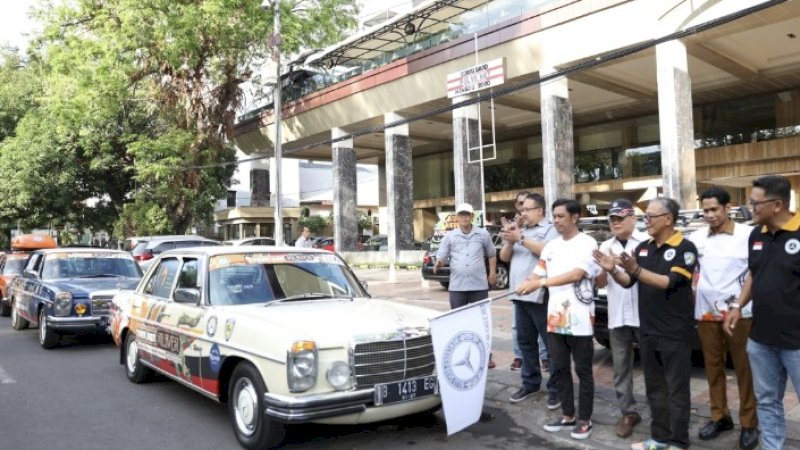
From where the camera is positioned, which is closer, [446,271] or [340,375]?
[340,375]

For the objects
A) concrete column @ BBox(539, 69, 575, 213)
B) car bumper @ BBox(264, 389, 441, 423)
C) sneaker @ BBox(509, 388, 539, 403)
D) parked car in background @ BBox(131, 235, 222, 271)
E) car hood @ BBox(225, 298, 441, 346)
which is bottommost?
sneaker @ BBox(509, 388, 539, 403)

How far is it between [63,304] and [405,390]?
6703 millimetres

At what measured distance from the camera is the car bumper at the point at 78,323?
29.2ft

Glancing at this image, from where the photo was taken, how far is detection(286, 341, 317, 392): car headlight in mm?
4246

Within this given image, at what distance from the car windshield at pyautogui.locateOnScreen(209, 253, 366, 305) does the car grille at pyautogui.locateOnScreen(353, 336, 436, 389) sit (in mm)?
1249

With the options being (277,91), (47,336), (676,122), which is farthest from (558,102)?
(47,336)

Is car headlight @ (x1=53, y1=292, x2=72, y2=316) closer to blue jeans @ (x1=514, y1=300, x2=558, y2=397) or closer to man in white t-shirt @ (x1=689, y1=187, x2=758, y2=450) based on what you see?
blue jeans @ (x1=514, y1=300, x2=558, y2=397)

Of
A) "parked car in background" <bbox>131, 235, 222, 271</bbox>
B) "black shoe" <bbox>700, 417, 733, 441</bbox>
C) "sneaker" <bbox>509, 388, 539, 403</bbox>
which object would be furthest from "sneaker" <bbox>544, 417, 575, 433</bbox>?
"parked car in background" <bbox>131, 235, 222, 271</bbox>

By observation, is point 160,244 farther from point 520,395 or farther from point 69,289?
point 520,395

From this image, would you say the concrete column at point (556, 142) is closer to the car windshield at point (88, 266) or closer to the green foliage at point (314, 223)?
the car windshield at point (88, 266)

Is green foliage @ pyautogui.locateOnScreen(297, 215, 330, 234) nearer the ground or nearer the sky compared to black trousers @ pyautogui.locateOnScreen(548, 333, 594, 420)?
nearer the sky

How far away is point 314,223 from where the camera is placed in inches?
1722

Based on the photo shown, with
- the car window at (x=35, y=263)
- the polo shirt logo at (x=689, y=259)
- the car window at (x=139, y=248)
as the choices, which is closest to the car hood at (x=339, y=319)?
the polo shirt logo at (x=689, y=259)

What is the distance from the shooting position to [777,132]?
76.5ft
